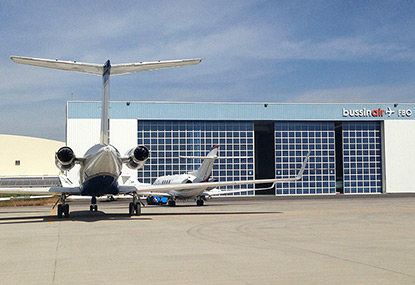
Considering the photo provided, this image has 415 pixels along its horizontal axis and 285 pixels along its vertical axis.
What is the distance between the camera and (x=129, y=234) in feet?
51.8

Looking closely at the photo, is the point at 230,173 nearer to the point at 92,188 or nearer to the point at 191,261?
the point at 92,188

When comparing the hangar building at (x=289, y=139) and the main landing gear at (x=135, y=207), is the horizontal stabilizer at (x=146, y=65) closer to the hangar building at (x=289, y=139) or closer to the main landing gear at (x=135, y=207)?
the main landing gear at (x=135, y=207)

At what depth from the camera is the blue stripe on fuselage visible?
22250 millimetres

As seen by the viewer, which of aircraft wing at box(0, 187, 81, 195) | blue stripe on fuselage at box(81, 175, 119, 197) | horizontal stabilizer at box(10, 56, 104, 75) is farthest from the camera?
aircraft wing at box(0, 187, 81, 195)

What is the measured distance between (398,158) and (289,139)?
1513cm

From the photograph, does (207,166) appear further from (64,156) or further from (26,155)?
(26,155)

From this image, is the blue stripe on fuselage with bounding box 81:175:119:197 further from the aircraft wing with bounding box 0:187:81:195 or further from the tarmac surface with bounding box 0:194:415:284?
the tarmac surface with bounding box 0:194:415:284

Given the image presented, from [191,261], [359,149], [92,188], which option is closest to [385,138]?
[359,149]

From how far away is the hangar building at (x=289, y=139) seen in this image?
206 ft

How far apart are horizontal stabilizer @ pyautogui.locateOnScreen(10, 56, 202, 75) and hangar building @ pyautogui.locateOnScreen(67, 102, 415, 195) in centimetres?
4074

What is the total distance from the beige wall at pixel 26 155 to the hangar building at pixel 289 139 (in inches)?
1192

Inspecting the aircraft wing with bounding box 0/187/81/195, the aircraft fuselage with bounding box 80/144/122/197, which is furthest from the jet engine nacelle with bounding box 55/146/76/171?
the aircraft wing with bounding box 0/187/81/195

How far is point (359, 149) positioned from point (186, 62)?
5205cm

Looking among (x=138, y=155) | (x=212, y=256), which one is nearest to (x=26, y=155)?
(x=138, y=155)
